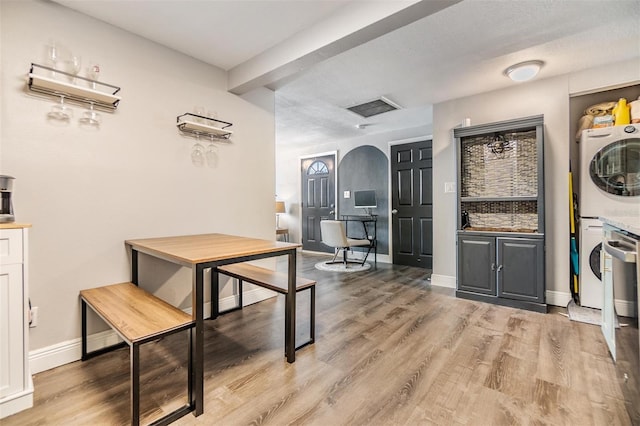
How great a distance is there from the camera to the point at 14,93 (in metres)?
1.76

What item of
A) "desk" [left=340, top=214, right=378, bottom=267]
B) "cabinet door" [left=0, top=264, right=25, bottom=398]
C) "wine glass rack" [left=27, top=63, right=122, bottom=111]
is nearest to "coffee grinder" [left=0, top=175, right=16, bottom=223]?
"cabinet door" [left=0, top=264, right=25, bottom=398]

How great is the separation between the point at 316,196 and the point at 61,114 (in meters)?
4.87

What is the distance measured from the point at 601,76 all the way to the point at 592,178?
100 centimetres

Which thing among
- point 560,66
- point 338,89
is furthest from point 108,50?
point 560,66

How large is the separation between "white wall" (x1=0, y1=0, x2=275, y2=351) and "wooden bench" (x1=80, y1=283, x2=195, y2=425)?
23 cm

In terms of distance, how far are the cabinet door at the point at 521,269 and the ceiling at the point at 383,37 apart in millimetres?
1738

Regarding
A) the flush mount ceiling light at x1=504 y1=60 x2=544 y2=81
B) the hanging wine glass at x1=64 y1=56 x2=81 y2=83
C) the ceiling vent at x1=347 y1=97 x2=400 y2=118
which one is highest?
the ceiling vent at x1=347 y1=97 x2=400 y2=118

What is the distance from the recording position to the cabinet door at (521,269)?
2.82 m

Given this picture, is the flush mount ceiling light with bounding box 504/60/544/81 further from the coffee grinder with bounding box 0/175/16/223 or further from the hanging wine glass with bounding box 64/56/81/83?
the coffee grinder with bounding box 0/175/16/223

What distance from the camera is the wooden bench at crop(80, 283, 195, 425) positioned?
127cm

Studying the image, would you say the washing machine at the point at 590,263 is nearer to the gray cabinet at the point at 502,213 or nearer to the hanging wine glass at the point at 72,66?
the gray cabinet at the point at 502,213

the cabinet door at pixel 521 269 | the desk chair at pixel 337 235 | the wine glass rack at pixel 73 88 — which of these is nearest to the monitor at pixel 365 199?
the desk chair at pixel 337 235

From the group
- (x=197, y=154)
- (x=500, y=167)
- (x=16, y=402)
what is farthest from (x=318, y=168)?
(x=16, y=402)

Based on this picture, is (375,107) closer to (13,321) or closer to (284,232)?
(284,232)
